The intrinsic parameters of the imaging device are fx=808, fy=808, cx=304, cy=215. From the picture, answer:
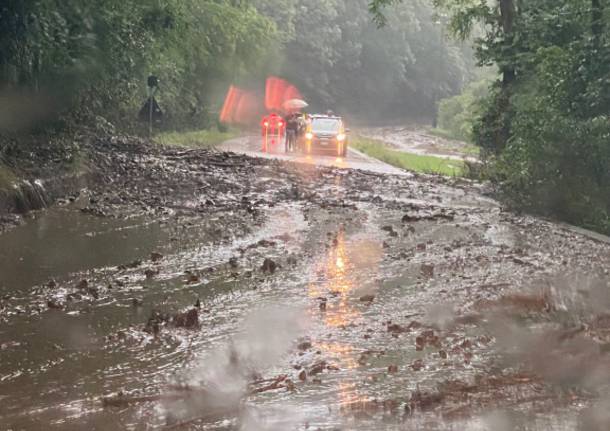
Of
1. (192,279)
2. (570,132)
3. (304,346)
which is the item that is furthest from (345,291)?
(570,132)

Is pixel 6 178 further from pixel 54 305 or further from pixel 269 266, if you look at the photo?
pixel 54 305

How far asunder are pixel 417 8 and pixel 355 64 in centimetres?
1438

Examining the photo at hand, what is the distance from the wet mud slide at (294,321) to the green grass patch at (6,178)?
69cm

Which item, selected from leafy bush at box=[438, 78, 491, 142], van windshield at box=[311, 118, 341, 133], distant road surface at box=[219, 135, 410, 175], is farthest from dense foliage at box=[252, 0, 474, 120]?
distant road surface at box=[219, 135, 410, 175]

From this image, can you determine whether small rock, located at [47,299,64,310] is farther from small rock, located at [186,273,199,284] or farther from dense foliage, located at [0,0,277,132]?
dense foliage, located at [0,0,277,132]

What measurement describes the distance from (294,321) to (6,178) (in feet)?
23.6

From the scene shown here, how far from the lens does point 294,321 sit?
25.8 ft

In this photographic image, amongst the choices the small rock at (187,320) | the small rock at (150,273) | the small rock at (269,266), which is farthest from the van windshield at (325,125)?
the small rock at (187,320)

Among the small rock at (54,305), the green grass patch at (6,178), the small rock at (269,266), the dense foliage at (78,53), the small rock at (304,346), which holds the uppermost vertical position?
the dense foliage at (78,53)

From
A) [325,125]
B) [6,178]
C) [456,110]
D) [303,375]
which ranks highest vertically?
[6,178]

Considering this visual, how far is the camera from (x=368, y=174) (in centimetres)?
2344

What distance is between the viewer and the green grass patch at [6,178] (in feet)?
42.0

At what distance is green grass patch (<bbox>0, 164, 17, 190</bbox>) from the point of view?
12.8 m

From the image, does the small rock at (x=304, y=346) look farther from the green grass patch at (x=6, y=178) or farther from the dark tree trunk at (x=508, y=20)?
the dark tree trunk at (x=508, y=20)
